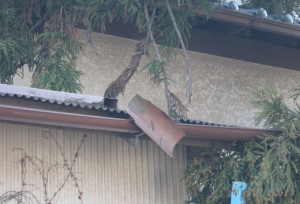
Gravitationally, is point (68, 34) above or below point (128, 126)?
above

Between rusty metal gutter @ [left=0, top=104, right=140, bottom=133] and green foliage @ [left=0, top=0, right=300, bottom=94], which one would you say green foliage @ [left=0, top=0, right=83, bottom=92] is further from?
rusty metal gutter @ [left=0, top=104, right=140, bottom=133]

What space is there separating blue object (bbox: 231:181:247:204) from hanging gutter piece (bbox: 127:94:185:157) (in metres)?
0.82

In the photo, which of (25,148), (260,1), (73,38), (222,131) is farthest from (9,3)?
(260,1)

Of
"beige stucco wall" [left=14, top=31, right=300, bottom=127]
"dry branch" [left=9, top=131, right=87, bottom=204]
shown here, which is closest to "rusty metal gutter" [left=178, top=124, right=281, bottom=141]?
"dry branch" [left=9, top=131, right=87, bottom=204]

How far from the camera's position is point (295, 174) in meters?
3.74

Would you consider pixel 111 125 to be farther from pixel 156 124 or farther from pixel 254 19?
pixel 254 19

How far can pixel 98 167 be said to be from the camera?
4012 mm

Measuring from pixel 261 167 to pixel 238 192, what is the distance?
0.32m

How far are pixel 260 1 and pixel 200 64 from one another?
7.93ft

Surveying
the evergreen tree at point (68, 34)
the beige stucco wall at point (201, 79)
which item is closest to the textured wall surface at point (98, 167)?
the evergreen tree at point (68, 34)

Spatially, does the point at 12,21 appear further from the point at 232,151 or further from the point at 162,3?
the point at 232,151

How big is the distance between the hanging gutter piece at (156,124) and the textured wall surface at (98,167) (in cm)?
84

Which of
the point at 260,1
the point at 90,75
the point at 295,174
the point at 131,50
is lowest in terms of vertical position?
the point at 295,174

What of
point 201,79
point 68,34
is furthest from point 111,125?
point 201,79
